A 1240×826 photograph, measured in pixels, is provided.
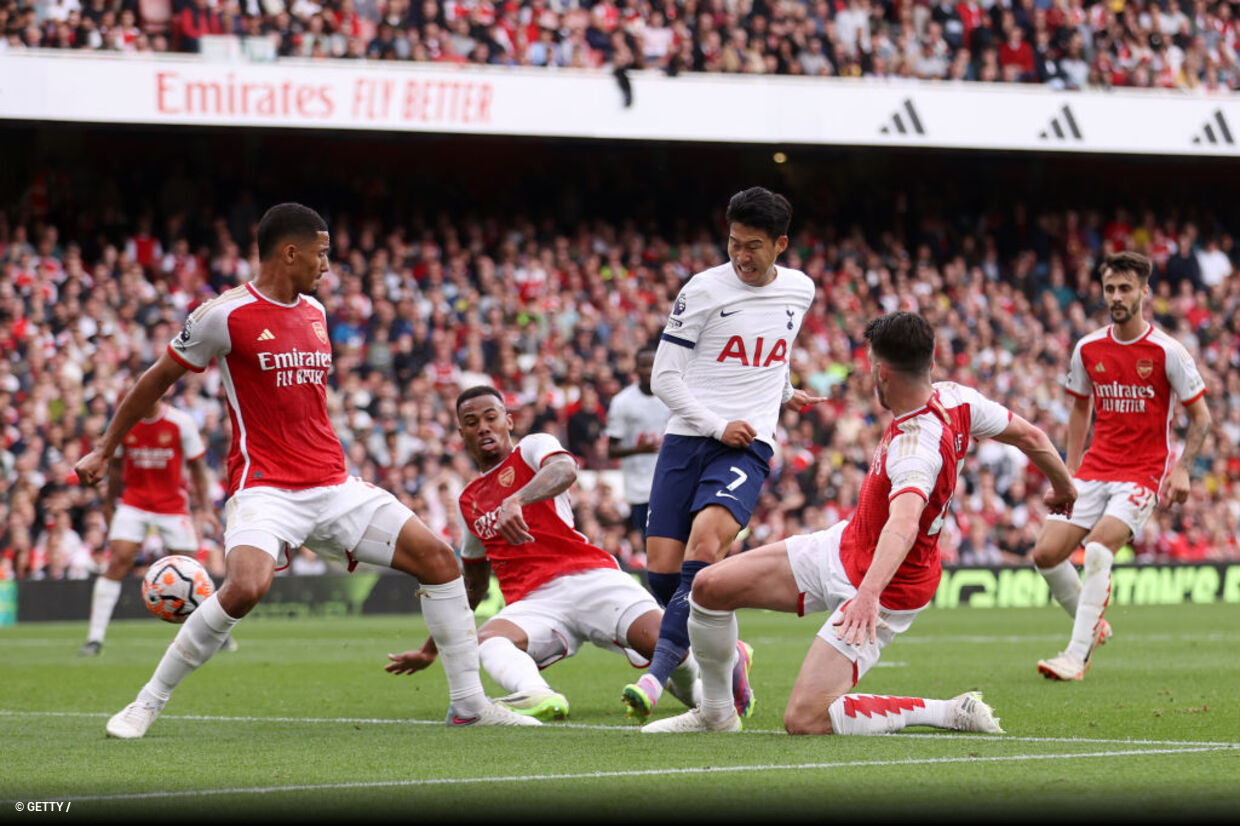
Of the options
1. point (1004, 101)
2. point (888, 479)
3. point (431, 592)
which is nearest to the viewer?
point (888, 479)

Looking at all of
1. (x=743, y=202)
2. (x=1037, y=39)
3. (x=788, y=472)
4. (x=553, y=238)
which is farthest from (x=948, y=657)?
(x=1037, y=39)

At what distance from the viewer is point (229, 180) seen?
25.0 meters

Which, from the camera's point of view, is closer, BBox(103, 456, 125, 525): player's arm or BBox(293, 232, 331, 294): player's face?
BBox(293, 232, 331, 294): player's face

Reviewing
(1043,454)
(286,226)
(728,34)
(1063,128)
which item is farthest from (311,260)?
(1063,128)

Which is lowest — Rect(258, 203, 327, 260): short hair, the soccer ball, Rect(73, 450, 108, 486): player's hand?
the soccer ball

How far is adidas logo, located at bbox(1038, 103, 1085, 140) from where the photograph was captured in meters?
26.6

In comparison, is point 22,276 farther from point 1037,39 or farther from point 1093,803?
point 1093,803

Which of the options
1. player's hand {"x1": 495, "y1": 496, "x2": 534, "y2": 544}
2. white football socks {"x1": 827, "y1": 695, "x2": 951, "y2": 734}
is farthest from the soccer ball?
white football socks {"x1": 827, "y1": 695, "x2": 951, "y2": 734}

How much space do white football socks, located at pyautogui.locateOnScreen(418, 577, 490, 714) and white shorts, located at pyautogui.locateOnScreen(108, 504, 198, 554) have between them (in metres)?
7.49

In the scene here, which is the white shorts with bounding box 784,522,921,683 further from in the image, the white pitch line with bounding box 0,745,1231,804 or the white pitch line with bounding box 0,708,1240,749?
the white pitch line with bounding box 0,745,1231,804

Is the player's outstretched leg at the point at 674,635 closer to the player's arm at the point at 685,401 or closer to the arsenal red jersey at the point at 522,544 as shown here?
the player's arm at the point at 685,401

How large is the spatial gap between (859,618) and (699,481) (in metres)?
1.84

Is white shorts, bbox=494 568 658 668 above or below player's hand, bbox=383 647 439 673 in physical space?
above

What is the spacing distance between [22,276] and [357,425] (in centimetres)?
449
